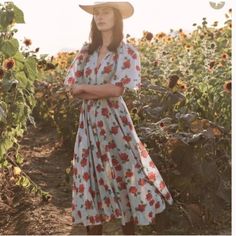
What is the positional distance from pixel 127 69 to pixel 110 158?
0.49 metres

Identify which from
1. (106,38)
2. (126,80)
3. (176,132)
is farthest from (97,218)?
(106,38)

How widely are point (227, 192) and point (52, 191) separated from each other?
4.45 feet

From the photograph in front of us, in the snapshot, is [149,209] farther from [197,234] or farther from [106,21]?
[106,21]

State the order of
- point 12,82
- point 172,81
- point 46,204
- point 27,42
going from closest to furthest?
point 12,82, point 172,81, point 46,204, point 27,42

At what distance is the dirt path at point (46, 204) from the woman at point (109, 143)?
48 cm

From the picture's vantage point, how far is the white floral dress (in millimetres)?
3609

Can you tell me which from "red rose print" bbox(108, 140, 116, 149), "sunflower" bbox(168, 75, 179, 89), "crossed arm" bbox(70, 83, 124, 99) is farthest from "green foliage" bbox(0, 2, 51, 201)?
"sunflower" bbox(168, 75, 179, 89)

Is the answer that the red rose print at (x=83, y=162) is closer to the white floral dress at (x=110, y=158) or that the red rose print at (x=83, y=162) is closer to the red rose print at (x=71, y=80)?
the white floral dress at (x=110, y=158)

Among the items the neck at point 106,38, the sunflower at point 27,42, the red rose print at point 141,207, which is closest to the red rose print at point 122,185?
the red rose print at point 141,207

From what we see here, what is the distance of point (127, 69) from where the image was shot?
3.62m

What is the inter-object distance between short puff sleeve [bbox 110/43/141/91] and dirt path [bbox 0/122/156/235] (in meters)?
1.00

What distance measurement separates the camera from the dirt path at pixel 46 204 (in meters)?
4.17

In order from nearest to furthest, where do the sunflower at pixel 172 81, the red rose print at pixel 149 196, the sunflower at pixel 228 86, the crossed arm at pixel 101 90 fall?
the crossed arm at pixel 101 90
the red rose print at pixel 149 196
the sunflower at pixel 228 86
the sunflower at pixel 172 81

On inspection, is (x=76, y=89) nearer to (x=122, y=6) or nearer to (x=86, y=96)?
(x=86, y=96)
